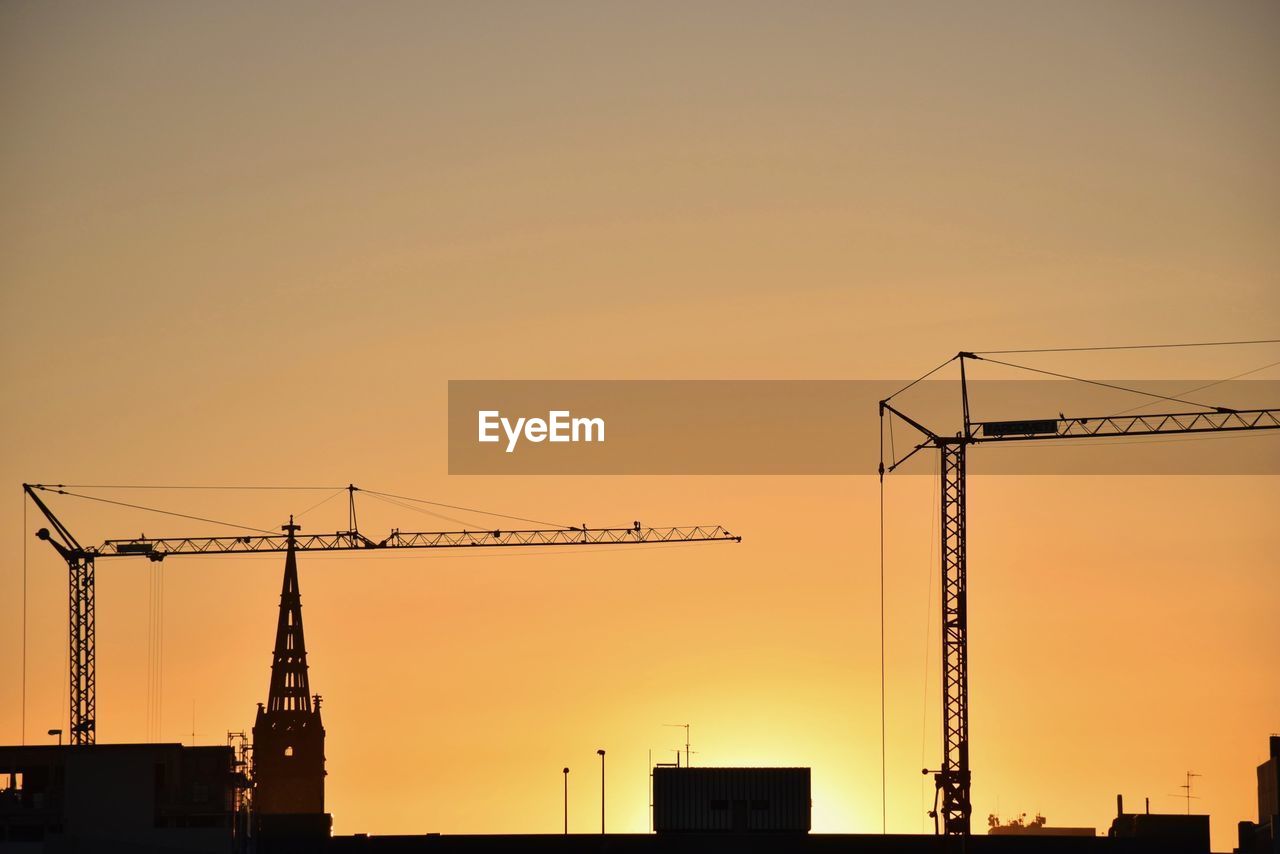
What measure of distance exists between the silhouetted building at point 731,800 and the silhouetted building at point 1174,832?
69.2 ft

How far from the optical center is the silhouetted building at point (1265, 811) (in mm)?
167750

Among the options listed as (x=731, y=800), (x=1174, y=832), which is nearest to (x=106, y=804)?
(x=731, y=800)

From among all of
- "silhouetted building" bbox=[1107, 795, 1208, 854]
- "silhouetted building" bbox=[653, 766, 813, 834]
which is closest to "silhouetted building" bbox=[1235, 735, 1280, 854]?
"silhouetted building" bbox=[1107, 795, 1208, 854]

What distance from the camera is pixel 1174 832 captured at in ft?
554

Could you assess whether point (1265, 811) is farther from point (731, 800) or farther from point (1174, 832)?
point (731, 800)

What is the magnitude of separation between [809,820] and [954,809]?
715 inches

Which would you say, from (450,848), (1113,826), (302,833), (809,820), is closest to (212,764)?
(302,833)

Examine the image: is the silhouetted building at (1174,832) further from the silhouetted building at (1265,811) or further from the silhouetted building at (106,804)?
the silhouetted building at (106,804)

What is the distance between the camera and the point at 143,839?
167 m

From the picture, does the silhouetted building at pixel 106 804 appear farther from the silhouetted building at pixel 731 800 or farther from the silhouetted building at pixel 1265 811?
the silhouetted building at pixel 1265 811

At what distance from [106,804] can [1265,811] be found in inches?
3168

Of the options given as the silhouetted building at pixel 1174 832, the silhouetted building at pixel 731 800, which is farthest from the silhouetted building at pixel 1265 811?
the silhouetted building at pixel 731 800

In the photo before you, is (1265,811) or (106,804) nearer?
(106,804)

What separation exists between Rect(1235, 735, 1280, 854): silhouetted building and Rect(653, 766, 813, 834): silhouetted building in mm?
29400
